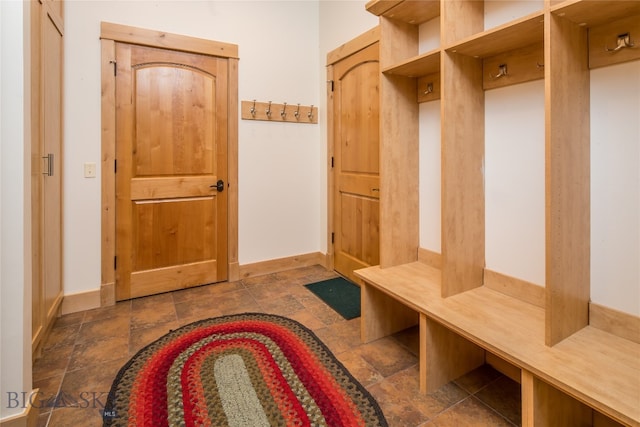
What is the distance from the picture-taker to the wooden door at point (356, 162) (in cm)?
286

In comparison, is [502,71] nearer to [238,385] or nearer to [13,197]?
[238,385]

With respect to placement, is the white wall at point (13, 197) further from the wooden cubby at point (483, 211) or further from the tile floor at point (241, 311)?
the wooden cubby at point (483, 211)

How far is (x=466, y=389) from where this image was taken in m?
1.69

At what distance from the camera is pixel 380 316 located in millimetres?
2158

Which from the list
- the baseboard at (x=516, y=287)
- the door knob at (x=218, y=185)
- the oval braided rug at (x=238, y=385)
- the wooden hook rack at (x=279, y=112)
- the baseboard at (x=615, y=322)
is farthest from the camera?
the wooden hook rack at (x=279, y=112)

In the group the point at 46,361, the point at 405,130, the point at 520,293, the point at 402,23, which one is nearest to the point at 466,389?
the point at 520,293

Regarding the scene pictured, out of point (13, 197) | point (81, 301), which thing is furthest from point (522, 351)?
point (81, 301)

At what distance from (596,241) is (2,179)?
240 cm

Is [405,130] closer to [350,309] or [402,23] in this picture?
[402,23]

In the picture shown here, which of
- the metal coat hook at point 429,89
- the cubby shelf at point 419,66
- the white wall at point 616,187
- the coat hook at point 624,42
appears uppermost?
the cubby shelf at point 419,66

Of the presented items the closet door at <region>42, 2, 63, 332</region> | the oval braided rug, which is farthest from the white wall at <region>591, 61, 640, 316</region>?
the closet door at <region>42, 2, 63, 332</region>

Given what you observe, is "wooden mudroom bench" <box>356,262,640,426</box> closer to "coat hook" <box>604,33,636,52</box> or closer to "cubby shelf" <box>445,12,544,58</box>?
"coat hook" <box>604,33,636,52</box>

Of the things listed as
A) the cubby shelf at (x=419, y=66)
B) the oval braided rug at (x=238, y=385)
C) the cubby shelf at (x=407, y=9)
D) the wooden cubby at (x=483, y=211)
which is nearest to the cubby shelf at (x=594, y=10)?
the wooden cubby at (x=483, y=211)

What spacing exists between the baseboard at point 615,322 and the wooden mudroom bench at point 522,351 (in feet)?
0.09
